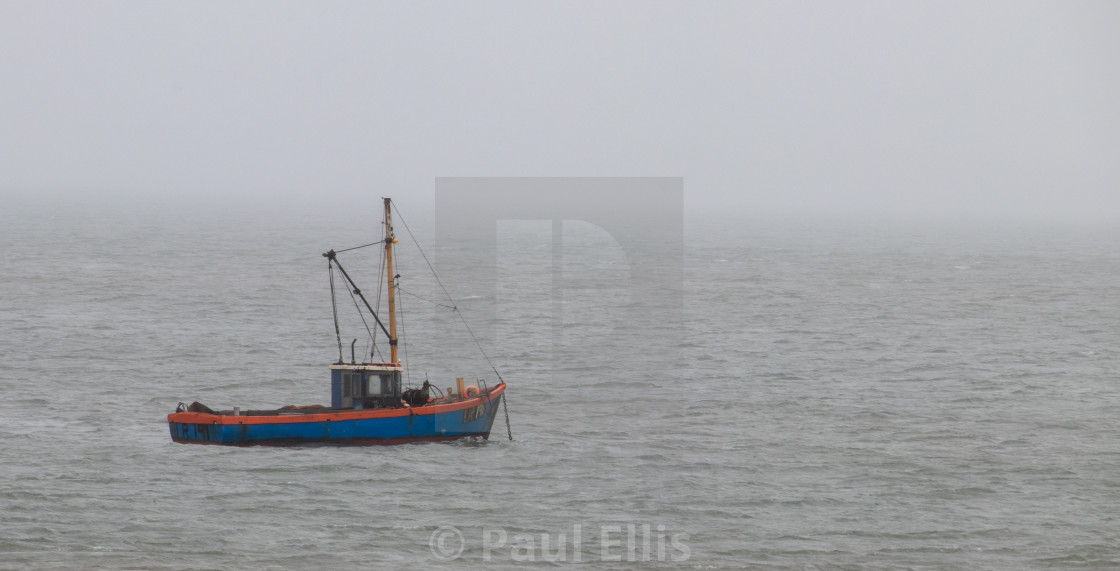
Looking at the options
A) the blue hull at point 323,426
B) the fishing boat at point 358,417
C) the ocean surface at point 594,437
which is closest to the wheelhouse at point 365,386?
the fishing boat at point 358,417

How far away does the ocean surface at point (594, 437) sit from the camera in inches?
1377

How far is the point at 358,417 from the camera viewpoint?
44.7m

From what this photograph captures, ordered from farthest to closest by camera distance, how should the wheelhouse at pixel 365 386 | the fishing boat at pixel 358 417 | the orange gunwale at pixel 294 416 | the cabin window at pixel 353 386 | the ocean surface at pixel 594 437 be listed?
1. the cabin window at pixel 353 386
2. the wheelhouse at pixel 365 386
3. the fishing boat at pixel 358 417
4. the orange gunwale at pixel 294 416
5. the ocean surface at pixel 594 437

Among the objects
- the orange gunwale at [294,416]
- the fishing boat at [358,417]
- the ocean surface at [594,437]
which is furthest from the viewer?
the fishing boat at [358,417]

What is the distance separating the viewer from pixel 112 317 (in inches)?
3061

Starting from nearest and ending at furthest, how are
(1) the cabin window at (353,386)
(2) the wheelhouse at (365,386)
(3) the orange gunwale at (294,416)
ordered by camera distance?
1. (3) the orange gunwale at (294,416)
2. (2) the wheelhouse at (365,386)
3. (1) the cabin window at (353,386)

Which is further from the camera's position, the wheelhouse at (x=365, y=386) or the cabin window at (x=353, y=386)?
the cabin window at (x=353, y=386)

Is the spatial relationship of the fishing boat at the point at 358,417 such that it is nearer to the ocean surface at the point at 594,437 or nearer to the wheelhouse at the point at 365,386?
the wheelhouse at the point at 365,386

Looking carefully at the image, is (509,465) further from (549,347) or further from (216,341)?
(216,341)

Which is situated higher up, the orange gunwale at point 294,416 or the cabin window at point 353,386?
the cabin window at point 353,386

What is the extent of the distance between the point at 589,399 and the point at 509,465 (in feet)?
43.1

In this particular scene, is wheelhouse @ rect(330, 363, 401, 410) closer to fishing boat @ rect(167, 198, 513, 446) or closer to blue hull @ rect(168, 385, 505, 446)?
fishing boat @ rect(167, 198, 513, 446)

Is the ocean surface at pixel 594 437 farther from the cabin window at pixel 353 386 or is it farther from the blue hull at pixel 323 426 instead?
the cabin window at pixel 353 386

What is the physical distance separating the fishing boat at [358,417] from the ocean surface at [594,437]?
2.47 ft
